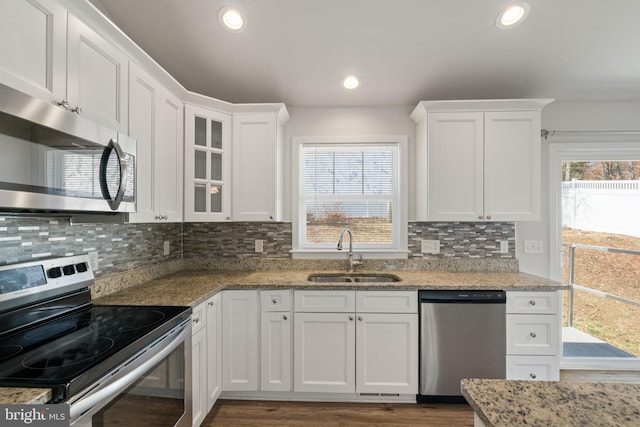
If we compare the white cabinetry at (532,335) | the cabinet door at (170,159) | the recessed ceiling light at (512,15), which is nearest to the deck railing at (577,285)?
the white cabinetry at (532,335)

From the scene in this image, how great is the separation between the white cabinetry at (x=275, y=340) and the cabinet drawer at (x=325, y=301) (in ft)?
0.28

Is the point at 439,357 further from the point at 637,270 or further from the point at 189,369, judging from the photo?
the point at 637,270

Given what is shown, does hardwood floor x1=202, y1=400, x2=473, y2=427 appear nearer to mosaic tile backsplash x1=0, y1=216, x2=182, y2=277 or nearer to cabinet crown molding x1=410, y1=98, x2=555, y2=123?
mosaic tile backsplash x1=0, y1=216, x2=182, y2=277

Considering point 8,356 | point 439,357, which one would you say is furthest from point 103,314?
point 439,357

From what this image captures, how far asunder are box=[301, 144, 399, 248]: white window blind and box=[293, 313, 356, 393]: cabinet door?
2.73 feet

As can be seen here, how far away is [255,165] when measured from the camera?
256 cm

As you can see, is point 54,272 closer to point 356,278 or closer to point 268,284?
point 268,284

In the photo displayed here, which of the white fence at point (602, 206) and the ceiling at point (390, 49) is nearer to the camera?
the ceiling at point (390, 49)

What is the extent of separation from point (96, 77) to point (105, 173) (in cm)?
51

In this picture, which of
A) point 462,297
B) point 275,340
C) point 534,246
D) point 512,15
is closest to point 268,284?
point 275,340

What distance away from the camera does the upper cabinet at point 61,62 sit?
43.1 inches

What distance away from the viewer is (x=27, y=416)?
86 centimetres

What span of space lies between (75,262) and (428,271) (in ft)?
8.43

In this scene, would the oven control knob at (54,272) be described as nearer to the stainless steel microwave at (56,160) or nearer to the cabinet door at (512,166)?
the stainless steel microwave at (56,160)
